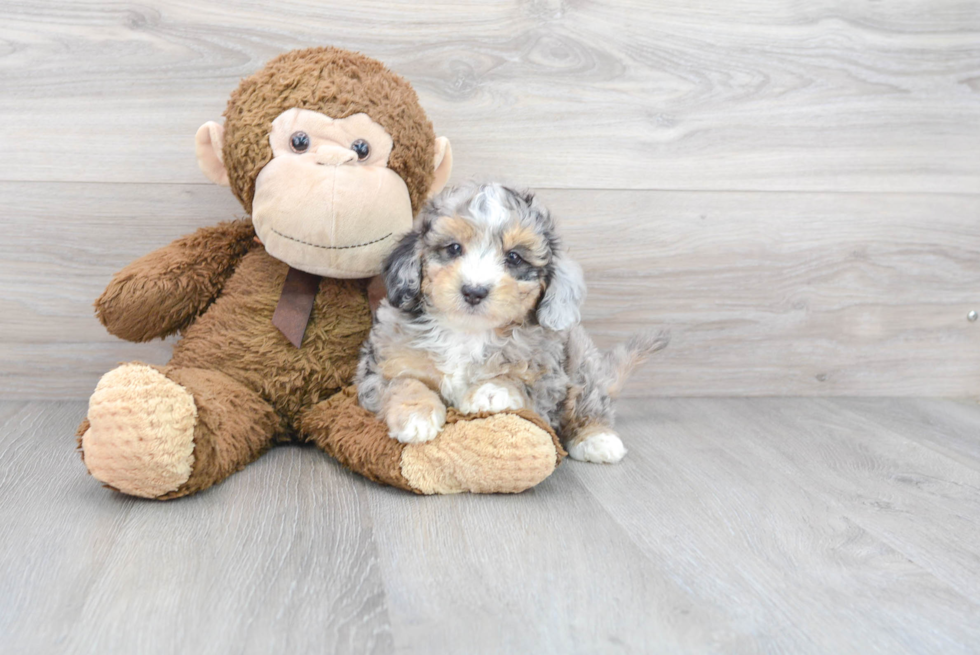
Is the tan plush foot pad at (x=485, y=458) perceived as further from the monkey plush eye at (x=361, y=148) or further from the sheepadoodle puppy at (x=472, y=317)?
the monkey plush eye at (x=361, y=148)

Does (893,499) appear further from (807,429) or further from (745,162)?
(745,162)

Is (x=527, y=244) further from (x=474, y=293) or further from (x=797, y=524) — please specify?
(x=797, y=524)

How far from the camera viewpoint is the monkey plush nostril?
139cm

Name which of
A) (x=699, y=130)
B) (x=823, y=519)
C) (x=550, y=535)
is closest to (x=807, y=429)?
(x=823, y=519)

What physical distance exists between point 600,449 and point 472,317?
17.4 inches

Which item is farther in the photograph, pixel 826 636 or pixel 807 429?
pixel 807 429

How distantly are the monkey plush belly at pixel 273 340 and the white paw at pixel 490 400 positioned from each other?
0.33 meters

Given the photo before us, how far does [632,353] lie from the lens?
1.85 metres

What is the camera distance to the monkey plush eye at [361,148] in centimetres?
156

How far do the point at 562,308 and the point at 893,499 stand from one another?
742 mm

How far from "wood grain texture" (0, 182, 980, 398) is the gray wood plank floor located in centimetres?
37

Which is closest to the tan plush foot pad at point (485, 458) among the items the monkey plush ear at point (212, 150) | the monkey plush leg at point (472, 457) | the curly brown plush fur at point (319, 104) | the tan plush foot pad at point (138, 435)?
the monkey plush leg at point (472, 457)

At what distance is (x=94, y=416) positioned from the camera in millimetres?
1287

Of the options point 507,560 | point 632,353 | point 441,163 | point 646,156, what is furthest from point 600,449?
point 646,156
